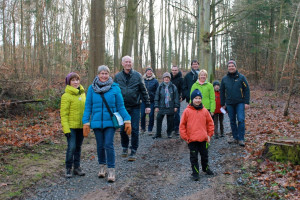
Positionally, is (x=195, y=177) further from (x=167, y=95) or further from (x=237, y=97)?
(x=167, y=95)

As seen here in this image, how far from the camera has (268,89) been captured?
81.0 ft

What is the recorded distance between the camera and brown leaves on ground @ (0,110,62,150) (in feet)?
24.1

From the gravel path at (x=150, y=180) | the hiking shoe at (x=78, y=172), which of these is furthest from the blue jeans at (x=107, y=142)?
the hiking shoe at (x=78, y=172)

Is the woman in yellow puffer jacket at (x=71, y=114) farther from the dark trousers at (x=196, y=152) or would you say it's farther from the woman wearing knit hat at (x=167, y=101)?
the woman wearing knit hat at (x=167, y=101)

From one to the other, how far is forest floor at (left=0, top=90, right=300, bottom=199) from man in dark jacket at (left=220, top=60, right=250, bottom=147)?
1.38ft

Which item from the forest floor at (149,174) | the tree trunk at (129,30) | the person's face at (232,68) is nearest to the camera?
the forest floor at (149,174)

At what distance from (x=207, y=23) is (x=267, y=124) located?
5.16 metres

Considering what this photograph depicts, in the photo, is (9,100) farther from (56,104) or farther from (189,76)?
(189,76)

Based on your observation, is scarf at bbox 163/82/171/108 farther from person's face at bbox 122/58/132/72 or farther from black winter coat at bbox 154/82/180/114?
person's face at bbox 122/58/132/72

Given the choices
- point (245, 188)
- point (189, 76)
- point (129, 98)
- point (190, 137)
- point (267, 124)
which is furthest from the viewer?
point (267, 124)

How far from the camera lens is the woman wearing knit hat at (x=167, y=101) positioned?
8328 millimetres

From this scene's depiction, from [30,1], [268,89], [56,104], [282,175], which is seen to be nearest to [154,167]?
[282,175]

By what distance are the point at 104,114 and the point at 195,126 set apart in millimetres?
1689

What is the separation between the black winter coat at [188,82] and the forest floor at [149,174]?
178 cm
